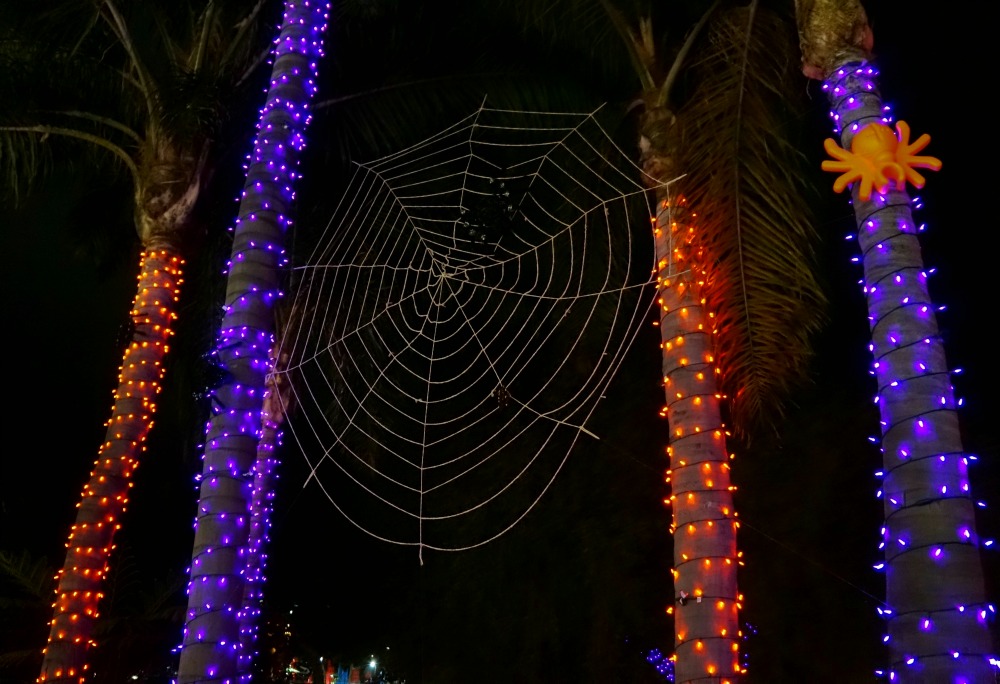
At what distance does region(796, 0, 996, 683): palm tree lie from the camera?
3.06 metres

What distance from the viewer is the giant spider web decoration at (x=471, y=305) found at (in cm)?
759

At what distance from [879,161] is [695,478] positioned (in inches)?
71.5

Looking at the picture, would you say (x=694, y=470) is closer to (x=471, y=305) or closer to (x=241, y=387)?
(x=241, y=387)

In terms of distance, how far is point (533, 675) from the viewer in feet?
33.8

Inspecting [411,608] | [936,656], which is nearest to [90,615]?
[936,656]

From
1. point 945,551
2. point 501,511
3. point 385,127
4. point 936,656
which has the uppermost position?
point 385,127

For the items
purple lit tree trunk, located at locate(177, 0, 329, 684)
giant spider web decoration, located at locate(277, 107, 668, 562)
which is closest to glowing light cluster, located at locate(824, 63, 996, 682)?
giant spider web decoration, located at locate(277, 107, 668, 562)

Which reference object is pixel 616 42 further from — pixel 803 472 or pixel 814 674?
pixel 814 674

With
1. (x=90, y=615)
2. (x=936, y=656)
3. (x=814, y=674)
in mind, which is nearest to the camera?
(x=936, y=656)

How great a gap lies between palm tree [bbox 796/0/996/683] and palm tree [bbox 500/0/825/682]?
0.57 m

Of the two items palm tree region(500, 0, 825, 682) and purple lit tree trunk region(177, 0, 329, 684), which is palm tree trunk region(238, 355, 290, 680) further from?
palm tree region(500, 0, 825, 682)

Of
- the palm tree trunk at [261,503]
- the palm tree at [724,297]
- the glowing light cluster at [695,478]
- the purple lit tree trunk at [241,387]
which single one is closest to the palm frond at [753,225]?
the palm tree at [724,297]

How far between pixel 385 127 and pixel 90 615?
498 centimetres

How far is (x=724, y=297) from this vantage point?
4.79m
